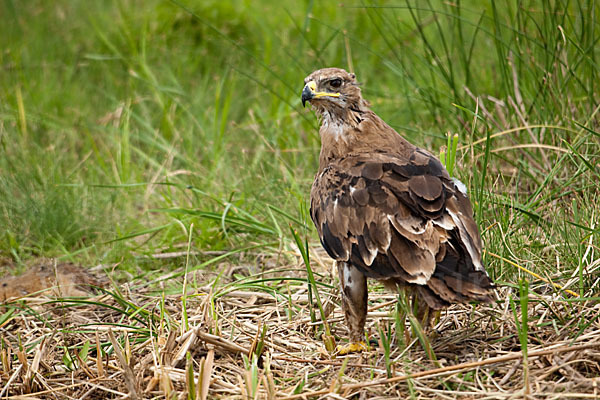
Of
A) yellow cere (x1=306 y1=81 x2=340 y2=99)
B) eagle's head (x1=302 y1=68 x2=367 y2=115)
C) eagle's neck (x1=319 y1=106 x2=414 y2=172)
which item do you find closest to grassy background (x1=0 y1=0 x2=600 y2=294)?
eagle's neck (x1=319 y1=106 x2=414 y2=172)

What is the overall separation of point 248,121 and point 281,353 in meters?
3.15

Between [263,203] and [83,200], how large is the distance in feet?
4.42

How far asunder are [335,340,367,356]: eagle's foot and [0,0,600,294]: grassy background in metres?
0.72

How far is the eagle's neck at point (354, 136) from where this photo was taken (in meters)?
3.54

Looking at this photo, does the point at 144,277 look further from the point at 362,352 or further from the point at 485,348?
the point at 485,348

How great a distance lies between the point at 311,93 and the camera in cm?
362

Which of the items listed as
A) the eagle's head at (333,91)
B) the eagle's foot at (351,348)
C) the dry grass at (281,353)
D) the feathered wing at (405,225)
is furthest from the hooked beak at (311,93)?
the eagle's foot at (351,348)

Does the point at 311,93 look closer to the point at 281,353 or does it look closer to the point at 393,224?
the point at 393,224

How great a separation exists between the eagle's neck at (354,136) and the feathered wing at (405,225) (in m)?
0.16

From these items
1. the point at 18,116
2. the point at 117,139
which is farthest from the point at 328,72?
the point at 18,116

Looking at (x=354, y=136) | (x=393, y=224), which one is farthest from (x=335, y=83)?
(x=393, y=224)

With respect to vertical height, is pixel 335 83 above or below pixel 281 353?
above

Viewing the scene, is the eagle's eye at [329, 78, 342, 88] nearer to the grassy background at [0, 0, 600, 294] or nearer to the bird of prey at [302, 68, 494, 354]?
the bird of prey at [302, 68, 494, 354]

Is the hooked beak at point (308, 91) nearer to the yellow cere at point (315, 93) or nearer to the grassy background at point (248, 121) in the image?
the yellow cere at point (315, 93)
